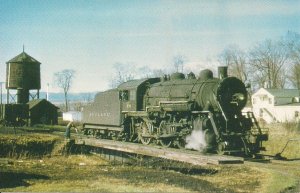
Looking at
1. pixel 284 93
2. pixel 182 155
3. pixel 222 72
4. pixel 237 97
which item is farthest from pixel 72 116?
pixel 182 155

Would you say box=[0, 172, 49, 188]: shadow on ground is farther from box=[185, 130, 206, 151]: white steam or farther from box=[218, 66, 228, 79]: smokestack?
box=[218, 66, 228, 79]: smokestack

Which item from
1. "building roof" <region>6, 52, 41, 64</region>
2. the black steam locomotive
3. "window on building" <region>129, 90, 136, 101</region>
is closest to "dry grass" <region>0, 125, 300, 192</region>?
the black steam locomotive

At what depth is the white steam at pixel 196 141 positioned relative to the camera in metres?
17.3

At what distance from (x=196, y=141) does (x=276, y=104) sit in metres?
50.4

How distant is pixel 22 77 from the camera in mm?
50344

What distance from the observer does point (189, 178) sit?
18125 millimetres

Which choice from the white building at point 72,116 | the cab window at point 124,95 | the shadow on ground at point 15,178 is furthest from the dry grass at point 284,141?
the white building at point 72,116

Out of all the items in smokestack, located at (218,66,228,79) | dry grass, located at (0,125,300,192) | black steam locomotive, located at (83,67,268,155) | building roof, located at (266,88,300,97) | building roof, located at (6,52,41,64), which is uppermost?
building roof, located at (6,52,41,64)

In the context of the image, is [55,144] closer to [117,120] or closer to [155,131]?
[117,120]

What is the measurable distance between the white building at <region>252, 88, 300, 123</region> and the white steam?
43994mm

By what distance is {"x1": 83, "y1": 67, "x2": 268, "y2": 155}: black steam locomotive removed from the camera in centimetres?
1711

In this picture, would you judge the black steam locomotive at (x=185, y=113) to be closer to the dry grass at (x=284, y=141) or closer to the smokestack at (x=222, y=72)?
the smokestack at (x=222, y=72)

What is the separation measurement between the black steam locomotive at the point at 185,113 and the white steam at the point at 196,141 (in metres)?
0.19

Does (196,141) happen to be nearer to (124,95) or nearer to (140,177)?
(140,177)
